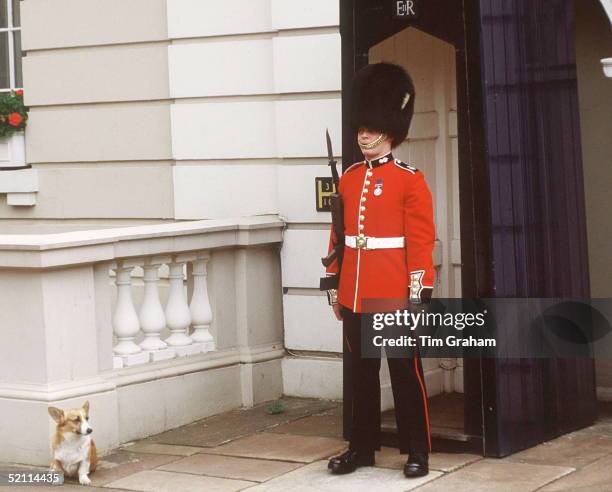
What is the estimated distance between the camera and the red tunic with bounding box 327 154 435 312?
652 centimetres

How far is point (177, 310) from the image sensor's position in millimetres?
8109

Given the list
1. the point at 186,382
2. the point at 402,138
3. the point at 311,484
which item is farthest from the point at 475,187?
the point at 186,382

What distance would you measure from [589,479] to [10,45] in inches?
225

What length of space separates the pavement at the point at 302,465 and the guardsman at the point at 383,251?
0.15 metres

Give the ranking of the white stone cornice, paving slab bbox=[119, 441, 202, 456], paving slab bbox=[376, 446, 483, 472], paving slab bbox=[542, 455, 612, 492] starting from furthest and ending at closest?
1. paving slab bbox=[119, 441, 202, 456]
2. the white stone cornice
3. paving slab bbox=[376, 446, 483, 472]
4. paving slab bbox=[542, 455, 612, 492]

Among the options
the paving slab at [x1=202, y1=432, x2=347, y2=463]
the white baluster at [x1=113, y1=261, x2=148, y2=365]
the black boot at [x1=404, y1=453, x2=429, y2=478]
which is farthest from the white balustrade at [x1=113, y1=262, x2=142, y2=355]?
the black boot at [x1=404, y1=453, x2=429, y2=478]

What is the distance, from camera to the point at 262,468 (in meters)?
6.91

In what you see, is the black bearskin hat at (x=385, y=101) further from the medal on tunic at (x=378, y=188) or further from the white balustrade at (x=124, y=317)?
the white balustrade at (x=124, y=317)

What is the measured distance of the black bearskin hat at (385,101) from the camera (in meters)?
6.64

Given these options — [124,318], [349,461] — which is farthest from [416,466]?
[124,318]

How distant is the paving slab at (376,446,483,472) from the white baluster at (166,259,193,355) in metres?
1.52

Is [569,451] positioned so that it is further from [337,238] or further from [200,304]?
[200,304]

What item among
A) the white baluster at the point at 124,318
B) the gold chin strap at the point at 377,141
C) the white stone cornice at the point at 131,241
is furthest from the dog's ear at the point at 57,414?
the gold chin strap at the point at 377,141

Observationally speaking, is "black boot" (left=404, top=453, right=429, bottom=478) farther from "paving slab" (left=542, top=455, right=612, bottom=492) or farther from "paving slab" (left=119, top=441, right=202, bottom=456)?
"paving slab" (left=119, top=441, right=202, bottom=456)
